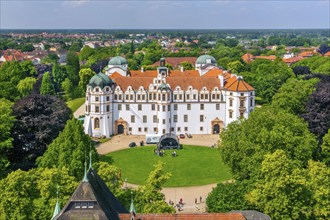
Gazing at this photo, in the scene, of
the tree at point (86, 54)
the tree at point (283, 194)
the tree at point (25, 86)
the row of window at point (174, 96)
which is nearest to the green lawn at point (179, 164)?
the row of window at point (174, 96)

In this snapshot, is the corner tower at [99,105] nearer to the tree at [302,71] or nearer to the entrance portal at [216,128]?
the entrance portal at [216,128]

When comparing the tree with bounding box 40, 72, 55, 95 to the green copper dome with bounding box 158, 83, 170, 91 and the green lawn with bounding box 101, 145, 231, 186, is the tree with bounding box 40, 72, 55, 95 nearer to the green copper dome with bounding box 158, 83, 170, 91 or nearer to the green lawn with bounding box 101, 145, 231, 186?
the green copper dome with bounding box 158, 83, 170, 91

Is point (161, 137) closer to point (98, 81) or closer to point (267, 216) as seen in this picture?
point (98, 81)

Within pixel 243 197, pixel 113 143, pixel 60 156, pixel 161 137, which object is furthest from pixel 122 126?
pixel 243 197

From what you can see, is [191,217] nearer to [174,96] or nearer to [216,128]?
[174,96]

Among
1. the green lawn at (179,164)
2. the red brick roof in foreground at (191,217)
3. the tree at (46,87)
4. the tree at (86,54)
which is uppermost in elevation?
the tree at (86,54)

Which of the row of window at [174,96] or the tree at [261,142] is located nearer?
the tree at [261,142]

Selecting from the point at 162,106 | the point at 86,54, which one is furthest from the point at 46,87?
the point at 86,54
